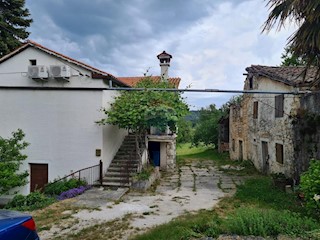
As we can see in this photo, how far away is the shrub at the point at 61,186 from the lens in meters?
11.0

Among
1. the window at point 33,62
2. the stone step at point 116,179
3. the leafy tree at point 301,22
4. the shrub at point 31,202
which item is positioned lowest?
the shrub at point 31,202

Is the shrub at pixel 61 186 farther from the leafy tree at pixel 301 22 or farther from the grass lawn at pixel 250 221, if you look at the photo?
the leafy tree at pixel 301 22

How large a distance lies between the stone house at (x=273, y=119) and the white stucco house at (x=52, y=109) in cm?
820

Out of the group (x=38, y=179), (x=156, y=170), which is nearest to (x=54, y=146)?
(x=38, y=179)

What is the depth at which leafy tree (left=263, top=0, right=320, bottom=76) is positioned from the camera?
567cm

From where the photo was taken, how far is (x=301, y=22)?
6.14m

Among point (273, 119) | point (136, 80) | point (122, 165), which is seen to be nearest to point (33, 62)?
point (122, 165)

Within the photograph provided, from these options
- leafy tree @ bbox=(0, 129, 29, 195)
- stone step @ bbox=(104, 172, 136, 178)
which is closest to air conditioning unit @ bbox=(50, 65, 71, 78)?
leafy tree @ bbox=(0, 129, 29, 195)

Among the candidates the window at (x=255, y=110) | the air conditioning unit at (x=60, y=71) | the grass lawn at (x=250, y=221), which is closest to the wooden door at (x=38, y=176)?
the air conditioning unit at (x=60, y=71)

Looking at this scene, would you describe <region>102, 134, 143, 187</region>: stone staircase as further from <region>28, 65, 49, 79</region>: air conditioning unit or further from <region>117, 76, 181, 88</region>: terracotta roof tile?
A: <region>117, 76, 181, 88</region>: terracotta roof tile

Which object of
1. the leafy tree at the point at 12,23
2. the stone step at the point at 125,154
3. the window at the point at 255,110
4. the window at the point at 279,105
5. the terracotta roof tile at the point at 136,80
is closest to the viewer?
the window at the point at 279,105

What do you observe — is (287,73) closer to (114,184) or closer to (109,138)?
(109,138)

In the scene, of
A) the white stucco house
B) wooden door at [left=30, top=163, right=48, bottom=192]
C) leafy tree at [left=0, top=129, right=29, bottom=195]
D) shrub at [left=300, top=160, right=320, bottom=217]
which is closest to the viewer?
shrub at [left=300, top=160, right=320, bottom=217]

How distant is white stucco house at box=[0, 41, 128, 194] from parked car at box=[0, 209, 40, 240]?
8.91 meters
